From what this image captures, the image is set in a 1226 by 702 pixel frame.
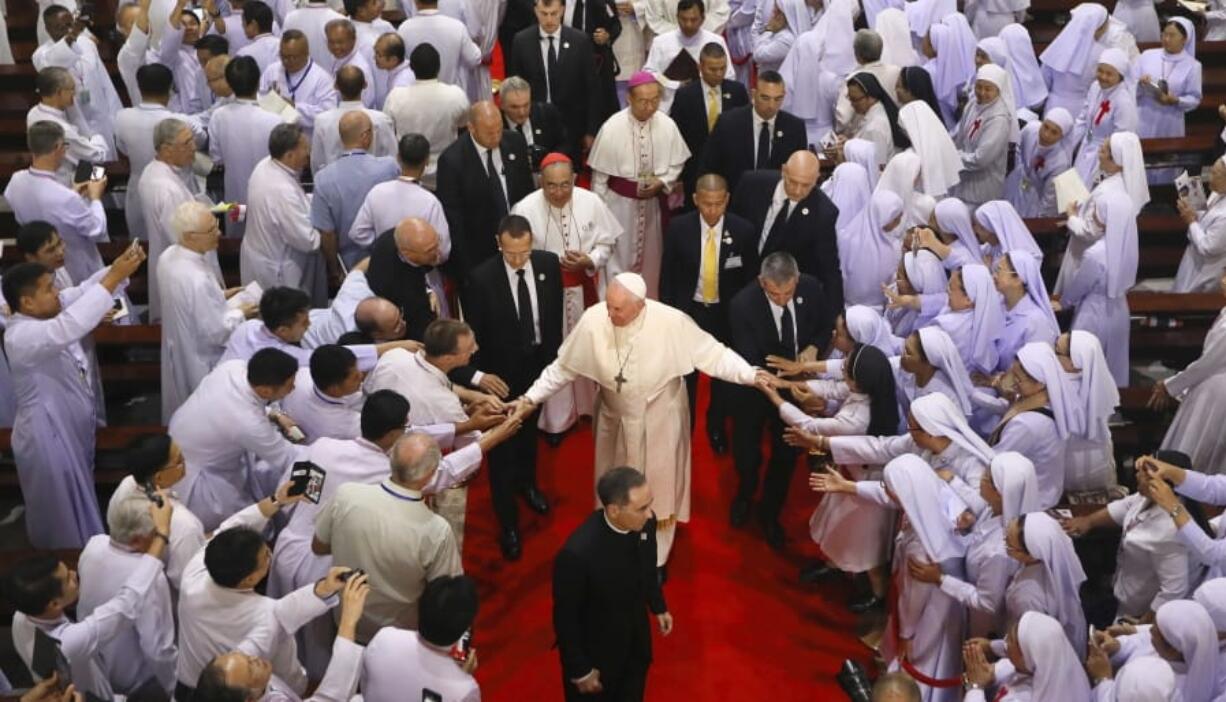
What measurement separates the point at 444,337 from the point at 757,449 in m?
2.03

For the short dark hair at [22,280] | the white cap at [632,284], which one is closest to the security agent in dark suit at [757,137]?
the white cap at [632,284]

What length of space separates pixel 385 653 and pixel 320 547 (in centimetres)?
83

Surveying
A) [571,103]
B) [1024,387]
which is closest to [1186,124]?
[571,103]

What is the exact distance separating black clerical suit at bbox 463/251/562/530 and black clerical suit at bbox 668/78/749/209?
2.32m

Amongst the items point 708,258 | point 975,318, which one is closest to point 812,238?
point 708,258

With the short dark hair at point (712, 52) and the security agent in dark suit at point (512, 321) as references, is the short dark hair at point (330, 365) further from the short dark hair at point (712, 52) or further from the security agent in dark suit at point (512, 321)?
the short dark hair at point (712, 52)

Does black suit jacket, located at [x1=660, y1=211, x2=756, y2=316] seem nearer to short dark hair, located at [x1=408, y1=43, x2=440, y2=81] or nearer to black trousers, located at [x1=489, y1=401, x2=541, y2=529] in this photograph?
black trousers, located at [x1=489, y1=401, x2=541, y2=529]

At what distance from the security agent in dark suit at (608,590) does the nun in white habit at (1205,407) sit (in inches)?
129

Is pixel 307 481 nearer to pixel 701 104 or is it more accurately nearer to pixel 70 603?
pixel 70 603

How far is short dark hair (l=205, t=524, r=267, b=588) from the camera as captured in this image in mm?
5062

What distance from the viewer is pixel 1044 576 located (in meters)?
5.57

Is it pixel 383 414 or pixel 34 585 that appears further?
pixel 383 414

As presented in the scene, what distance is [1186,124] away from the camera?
11742 millimetres

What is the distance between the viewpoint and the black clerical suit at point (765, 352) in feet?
24.0
